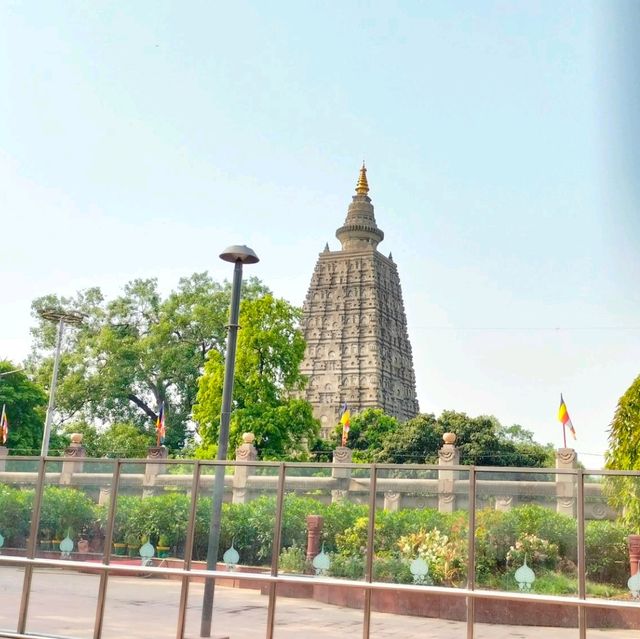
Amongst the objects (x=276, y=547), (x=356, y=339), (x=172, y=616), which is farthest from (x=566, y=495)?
(x=356, y=339)

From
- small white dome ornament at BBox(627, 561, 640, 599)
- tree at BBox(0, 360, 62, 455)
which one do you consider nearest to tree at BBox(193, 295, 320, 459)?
tree at BBox(0, 360, 62, 455)

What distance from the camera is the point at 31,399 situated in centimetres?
5312

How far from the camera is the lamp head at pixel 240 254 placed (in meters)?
10.8

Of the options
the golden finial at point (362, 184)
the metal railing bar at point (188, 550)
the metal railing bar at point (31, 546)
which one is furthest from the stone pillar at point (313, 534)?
the golden finial at point (362, 184)

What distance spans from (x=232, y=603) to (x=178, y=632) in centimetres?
66

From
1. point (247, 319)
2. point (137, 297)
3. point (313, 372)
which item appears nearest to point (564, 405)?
point (247, 319)

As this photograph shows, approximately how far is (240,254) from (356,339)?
6150 cm

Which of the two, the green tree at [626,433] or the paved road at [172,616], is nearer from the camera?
the paved road at [172,616]

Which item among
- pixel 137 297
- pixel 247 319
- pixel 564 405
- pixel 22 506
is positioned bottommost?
pixel 22 506

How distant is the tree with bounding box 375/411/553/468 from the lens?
53.8 metres

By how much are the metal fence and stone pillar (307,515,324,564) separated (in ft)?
0.08

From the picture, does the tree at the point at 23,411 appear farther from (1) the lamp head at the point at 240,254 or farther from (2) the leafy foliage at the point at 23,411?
(1) the lamp head at the point at 240,254

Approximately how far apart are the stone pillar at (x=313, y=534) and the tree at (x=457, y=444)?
45161 mm

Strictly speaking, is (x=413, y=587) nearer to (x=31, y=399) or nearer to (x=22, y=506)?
(x=22, y=506)
